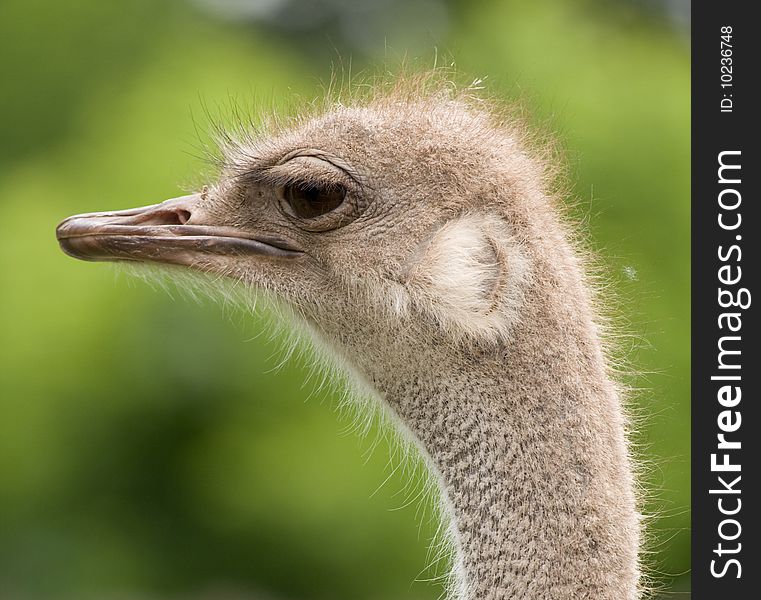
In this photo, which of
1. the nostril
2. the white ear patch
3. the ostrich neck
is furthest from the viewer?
the nostril

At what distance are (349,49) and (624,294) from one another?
26.0 feet

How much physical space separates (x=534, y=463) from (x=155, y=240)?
3.44 feet

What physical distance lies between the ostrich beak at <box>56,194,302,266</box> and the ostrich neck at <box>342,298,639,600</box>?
0.51 metres

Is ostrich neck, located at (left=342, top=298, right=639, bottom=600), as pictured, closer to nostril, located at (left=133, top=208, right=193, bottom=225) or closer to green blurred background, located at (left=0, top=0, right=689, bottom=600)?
nostril, located at (left=133, top=208, right=193, bottom=225)

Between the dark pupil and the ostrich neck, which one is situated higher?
the dark pupil

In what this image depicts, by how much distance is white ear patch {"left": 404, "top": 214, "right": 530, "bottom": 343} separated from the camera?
→ 8.88 ft

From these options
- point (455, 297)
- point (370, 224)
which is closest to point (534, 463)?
point (455, 297)

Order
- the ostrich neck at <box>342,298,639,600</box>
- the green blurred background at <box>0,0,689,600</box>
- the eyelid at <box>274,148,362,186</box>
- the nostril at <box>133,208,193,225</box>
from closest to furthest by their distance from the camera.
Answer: the ostrich neck at <box>342,298,639,600</box> < the eyelid at <box>274,148,362,186</box> < the nostril at <box>133,208,193,225</box> < the green blurred background at <box>0,0,689,600</box>

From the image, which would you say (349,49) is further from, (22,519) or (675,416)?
(675,416)

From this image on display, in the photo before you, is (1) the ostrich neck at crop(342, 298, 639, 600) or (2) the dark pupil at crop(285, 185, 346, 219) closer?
(1) the ostrich neck at crop(342, 298, 639, 600)

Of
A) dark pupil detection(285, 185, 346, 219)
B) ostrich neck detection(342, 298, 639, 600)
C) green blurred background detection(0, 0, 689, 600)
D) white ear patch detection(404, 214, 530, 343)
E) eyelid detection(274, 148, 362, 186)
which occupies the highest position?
green blurred background detection(0, 0, 689, 600)

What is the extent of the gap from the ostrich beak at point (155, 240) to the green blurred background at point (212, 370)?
4.02 m

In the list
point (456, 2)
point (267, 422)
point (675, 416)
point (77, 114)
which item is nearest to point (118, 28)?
point (77, 114)

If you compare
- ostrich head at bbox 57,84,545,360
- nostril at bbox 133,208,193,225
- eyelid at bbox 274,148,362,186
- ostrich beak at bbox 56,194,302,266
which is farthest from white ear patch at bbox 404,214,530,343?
nostril at bbox 133,208,193,225
